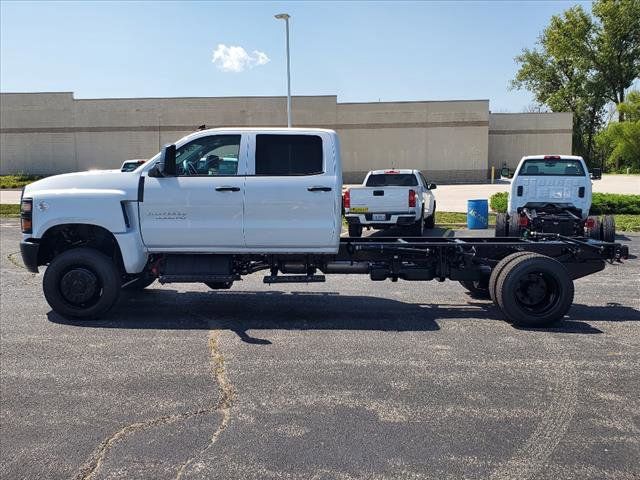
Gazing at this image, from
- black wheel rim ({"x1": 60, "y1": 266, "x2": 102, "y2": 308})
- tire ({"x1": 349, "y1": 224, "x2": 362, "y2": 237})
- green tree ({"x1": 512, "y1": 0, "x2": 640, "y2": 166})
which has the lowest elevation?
black wheel rim ({"x1": 60, "y1": 266, "x2": 102, "y2": 308})

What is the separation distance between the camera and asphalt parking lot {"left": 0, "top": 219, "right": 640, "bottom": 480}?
385cm

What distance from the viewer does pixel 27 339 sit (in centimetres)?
661

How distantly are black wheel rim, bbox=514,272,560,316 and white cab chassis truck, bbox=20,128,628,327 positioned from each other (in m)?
0.01

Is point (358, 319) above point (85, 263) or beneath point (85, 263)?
beneath

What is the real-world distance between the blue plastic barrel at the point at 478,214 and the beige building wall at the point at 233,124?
86.3ft

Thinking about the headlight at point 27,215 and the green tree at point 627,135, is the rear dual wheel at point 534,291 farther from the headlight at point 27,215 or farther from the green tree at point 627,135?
the green tree at point 627,135

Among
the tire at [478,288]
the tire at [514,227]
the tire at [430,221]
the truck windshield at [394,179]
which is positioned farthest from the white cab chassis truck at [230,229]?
the tire at [430,221]

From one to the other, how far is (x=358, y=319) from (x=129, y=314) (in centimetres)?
293

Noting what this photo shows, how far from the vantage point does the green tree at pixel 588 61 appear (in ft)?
200

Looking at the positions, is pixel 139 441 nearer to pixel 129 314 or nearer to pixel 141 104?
pixel 129 314

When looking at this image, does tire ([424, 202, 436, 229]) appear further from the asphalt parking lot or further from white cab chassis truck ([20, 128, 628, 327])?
white cab chassis truck ([20, 128, 628, 327])

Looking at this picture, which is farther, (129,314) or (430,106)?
(430,106)

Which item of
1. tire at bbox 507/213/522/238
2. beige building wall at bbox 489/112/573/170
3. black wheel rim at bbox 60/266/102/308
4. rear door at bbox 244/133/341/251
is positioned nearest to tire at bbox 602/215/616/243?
tire at bbox 507/213/522/238

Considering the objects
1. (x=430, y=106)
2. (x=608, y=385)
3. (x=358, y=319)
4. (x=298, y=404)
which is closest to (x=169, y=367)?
(x=298, y=404)
